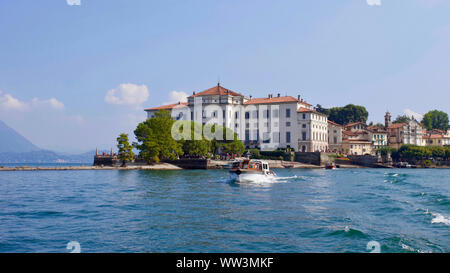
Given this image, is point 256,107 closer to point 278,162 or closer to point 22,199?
point 278,162

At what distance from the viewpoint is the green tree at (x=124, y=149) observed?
6169cm

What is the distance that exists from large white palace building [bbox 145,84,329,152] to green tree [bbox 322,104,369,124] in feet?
113

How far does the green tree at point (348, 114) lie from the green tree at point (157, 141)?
66.1m

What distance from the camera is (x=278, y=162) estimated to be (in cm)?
7250

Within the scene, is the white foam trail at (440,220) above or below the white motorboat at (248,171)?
below

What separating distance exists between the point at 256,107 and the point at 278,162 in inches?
610

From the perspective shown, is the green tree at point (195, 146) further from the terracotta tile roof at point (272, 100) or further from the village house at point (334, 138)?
the village house at point (334, 138)

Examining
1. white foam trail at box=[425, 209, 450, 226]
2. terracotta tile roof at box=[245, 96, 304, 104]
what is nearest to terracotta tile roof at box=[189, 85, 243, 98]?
terracotta tile roof at box=[245, 96, 304, 104]

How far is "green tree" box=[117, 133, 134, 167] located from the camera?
6169cm

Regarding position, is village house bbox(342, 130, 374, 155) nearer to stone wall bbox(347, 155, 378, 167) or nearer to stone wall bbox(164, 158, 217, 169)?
stone wall bbox(347, 155, 378, 167)

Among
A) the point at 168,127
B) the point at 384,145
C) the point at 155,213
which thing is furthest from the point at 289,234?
the point at 384,145

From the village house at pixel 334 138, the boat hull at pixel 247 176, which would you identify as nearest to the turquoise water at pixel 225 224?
the boat hull at pixel 247 176

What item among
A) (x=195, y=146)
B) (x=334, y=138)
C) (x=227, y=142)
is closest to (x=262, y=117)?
(x=227, y=142)
